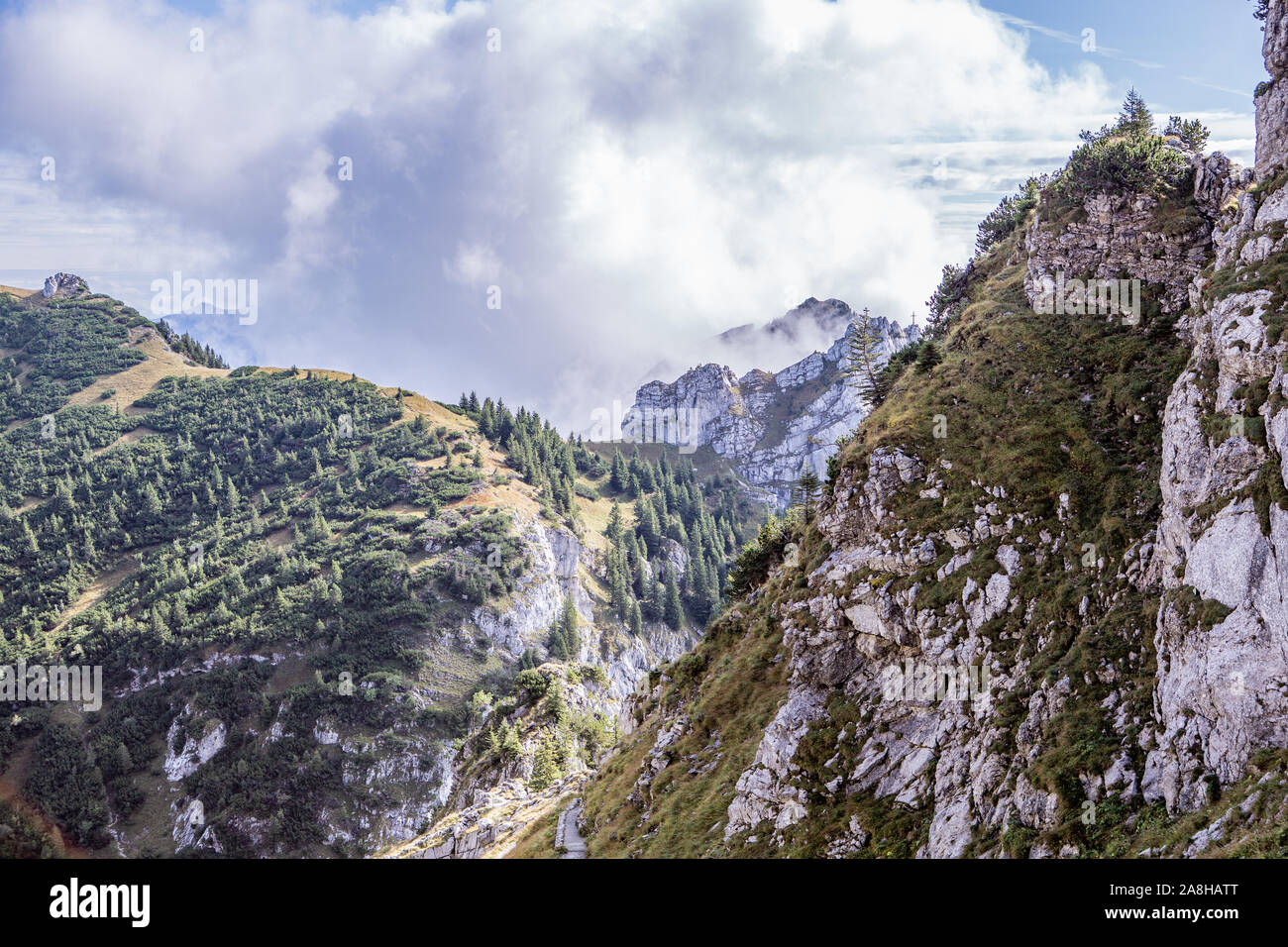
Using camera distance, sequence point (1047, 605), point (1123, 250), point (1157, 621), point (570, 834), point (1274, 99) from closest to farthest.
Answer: point (1157, 621) → point (1047, 605) → point (1274, 99) → point (570, 834) → point (1123, 250)

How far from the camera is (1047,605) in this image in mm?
29062

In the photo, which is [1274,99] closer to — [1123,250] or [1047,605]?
[1123,250]

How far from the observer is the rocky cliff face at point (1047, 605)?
67.3 ft


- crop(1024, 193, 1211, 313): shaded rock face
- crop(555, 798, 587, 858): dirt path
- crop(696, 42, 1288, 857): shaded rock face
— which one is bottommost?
crop(555, 798, 587, 858): dirt path

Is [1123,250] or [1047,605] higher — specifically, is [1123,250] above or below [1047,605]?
above

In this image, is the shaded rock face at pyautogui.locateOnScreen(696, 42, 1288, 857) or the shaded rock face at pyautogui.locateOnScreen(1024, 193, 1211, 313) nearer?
the shaded rock face at pyautogui.locateOnScreen(696, 42, 1288, 857)

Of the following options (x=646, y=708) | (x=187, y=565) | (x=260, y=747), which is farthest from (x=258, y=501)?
(x=646, y=708)

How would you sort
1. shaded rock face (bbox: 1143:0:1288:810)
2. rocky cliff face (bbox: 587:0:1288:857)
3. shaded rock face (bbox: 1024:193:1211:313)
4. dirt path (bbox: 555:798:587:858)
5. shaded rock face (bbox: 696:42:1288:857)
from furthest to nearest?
shaded rock face (bbox: 1024:193:1211:313)
dirt path (bbox: 555:798:587:858)
rocky cliff face (bbox: 587:0:1288:857)
shaded rock face (bbox: 696:42:1288:857)
shaded rock face (bbox: 1143:0:1288:810)

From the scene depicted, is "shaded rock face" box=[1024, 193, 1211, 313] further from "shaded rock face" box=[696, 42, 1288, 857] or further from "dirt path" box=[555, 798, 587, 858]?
"dirt path" box=[555, 798, 587, 858]

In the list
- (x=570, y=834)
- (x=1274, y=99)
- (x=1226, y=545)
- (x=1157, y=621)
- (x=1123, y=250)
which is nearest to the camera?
(x=1226, y=545)

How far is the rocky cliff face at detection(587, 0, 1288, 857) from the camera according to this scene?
20.5 meters

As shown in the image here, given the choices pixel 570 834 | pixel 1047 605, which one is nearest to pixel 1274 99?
pixel 1047 605

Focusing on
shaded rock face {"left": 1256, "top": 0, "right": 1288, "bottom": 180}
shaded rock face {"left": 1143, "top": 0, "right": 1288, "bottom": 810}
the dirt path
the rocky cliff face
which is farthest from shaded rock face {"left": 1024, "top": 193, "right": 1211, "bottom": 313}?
the dirt path
